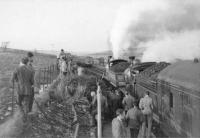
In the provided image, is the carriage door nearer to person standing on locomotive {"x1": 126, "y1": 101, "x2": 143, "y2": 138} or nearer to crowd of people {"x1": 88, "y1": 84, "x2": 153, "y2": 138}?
crowd of people {"x1": 88, "y1": 84, "x2": 153, "y2": 138}

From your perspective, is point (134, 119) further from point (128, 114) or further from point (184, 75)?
point (184, 75)

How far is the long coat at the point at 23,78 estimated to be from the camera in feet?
29.5

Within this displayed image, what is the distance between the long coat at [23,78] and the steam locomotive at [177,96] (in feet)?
13.3

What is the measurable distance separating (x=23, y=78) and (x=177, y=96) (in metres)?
4.46

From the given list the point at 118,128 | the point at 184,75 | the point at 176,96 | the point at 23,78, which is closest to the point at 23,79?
the point at 23,78

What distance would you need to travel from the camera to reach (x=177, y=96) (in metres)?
7.95

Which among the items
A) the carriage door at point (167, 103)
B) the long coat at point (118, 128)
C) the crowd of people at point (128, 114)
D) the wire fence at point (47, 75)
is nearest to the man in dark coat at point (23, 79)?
the crowd of people at point (128, 114)

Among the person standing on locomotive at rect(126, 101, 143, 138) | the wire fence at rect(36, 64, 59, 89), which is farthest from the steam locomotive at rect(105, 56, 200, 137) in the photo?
the wire fence at rect(36, 64, 59, 89)

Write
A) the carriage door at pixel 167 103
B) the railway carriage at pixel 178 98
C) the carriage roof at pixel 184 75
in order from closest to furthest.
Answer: the railway carriage at pixel 178 98 < the carriage roof at pixel 184 75 < the carriage door at pixel 167 103

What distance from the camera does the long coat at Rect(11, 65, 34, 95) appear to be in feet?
29.5

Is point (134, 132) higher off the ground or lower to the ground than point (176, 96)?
lower

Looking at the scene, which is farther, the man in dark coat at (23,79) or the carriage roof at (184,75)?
the man in dark coat at (23,79)

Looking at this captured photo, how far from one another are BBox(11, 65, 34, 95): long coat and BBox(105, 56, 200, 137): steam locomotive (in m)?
4.06

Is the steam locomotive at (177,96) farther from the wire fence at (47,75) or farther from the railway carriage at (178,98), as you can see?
the wire fence at (47,75)
